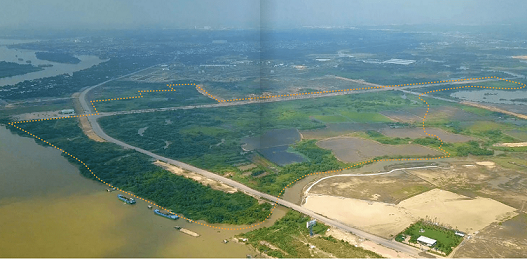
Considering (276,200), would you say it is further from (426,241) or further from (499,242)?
(499,242)

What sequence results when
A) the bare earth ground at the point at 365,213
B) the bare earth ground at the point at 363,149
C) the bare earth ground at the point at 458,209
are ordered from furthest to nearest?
the bare earth ground at the point at 363,149, the bare earth ground at the point at 458,209, the bare earth ground at the point at 365,213

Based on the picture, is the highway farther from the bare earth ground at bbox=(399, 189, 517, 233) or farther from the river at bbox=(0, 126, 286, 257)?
the bare earth ground at bbox=(399, 189, 517, 233)

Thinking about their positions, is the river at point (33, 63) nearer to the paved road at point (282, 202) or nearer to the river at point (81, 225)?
the paved road at point (282, 202)

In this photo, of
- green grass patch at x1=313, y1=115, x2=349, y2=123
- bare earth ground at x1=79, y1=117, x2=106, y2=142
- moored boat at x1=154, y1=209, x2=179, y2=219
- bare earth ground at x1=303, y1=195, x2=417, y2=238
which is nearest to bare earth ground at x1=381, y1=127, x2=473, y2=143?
green grass patch at x1=313, y1=115, x2=349, y2=123

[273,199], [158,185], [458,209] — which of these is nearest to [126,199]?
[158,185]

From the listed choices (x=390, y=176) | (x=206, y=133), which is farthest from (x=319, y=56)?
(x=390, y=176)

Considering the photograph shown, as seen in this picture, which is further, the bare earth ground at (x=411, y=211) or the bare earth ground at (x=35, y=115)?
the bare earth ground at (x=35, y=115)

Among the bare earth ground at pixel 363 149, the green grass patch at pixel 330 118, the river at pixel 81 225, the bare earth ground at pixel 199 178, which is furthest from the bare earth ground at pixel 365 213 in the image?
the green grass patch at pixel 330 118
